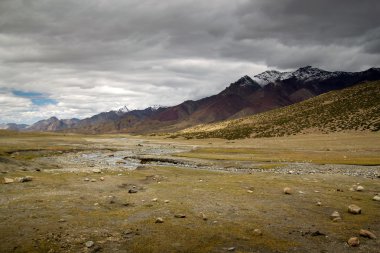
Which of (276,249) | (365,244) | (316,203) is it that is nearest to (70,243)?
(276,249)

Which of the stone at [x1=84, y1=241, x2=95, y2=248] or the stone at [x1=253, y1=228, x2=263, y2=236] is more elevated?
the stone at [x1=84, y1=241, x2=95, y2=248]

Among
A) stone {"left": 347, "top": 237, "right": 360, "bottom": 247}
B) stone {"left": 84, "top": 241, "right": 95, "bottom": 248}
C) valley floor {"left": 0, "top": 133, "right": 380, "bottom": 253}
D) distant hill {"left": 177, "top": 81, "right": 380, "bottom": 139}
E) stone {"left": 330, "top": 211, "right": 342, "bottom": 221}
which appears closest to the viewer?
stone {"left": 84, "top": 241, "right": 95, "bottom": 248}

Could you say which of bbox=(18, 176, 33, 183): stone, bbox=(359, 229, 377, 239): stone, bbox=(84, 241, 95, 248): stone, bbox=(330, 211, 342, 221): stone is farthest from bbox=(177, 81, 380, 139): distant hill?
bbox=(84, 241, 95, 248): stone

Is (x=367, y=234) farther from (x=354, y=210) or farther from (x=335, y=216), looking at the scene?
(x=354, y=210)

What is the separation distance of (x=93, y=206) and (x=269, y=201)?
38.5 feet

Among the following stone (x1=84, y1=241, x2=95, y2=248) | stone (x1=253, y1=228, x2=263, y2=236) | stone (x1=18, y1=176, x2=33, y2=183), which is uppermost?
stone (x1=18, y1=176, x2=33, y2=183)

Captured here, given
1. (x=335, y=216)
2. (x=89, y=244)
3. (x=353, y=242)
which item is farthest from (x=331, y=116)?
(x=89, y=244)

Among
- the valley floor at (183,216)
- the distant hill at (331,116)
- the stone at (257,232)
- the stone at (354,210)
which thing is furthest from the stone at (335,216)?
the distant hill at (331,116)

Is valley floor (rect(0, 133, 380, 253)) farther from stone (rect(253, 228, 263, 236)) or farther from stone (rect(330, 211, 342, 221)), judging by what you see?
stone (rect(330, 211, 342, 221))

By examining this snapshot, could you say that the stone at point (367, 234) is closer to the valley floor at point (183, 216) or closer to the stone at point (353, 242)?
the valley floor at point (183, 216)

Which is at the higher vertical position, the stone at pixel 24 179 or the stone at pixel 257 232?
the stone at pixel 24 179

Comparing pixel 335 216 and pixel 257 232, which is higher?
pixel 257 232

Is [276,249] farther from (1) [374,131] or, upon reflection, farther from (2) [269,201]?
(1) [374,131]

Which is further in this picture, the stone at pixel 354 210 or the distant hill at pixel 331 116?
the distant hill at pixel 331 116
